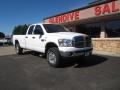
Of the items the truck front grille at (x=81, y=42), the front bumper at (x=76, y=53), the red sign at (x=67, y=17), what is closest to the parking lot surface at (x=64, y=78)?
the front bumper at (x=76, y=53)

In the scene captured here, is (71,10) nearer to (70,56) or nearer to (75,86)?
(70,56)

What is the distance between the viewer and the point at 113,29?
1473 centimetres

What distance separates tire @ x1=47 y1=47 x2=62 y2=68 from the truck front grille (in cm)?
90

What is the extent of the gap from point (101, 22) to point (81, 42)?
7.58 m

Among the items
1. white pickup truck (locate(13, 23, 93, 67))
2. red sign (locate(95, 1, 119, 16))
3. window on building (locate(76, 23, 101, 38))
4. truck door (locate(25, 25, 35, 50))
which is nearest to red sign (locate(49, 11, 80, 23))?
window on building (locate(76, 23, 101, 38))

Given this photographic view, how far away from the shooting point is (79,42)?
8672mm

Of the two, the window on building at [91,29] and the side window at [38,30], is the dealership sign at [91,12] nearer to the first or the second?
the window on building at [91,29]

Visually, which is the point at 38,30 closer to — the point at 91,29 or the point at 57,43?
the point at 57,43

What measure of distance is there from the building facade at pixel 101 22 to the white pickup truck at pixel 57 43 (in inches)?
176

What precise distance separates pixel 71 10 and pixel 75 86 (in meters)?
12.8

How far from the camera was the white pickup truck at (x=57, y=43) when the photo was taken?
8.45 metres

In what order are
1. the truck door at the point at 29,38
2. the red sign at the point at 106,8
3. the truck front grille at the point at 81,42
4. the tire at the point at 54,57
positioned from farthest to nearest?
the red sign at the point at 106,8 < the truck door at the point at 29,38 < the tire at the point at 54,57 < the truck front grille at the point at 81,42

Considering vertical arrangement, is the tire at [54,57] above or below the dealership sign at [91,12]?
below

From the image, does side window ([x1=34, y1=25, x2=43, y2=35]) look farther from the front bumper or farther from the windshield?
the front bumper
